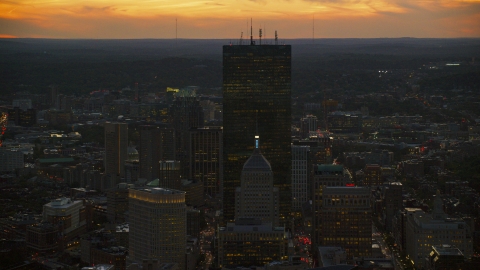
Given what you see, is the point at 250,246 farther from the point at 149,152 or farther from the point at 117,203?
the point at 149,152

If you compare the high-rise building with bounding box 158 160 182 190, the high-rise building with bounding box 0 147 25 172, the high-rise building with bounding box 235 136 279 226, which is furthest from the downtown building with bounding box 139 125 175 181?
the high-rise building with bounding box 235 136 279 226

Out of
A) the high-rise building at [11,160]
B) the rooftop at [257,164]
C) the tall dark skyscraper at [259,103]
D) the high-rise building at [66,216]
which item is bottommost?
the high-rise building at [66,216]

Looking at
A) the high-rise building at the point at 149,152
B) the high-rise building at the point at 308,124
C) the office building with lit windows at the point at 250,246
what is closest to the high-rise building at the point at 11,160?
the high-rise building at the point at 149,152

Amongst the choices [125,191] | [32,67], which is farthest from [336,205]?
[32,67]

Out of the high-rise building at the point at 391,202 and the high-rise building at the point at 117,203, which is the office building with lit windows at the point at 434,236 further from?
the high-rise building at the point at 117,203

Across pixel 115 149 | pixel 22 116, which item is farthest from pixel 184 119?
pixel 22 116
